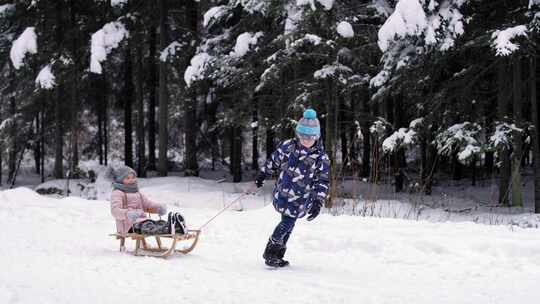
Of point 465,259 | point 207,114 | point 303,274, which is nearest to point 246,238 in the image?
point 303,274

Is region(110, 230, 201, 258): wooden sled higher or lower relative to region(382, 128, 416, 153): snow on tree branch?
lower

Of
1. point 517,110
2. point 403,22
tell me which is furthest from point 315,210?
point 517,110

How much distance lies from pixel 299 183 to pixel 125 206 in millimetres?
2319

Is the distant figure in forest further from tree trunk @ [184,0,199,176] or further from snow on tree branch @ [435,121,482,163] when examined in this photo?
tree trunk @ [184,0,199,176]

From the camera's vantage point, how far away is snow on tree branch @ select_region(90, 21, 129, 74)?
1614 cm

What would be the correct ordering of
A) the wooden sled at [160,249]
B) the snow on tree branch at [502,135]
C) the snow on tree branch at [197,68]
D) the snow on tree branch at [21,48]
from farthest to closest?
the snow on tree branch at [21,48] → the snow on tree branch at [197,68] → the snow on tree branch at [502,135] → the wooden sled at [160,249]

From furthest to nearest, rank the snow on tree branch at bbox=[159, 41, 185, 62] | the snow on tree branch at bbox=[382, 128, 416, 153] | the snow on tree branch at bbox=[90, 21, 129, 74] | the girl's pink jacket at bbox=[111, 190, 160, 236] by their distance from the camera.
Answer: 1. the snow on tree branch at bbox=[159, 41, 185, 62]
2. the snow on tree branch at bbox=[90, 21, 129, 74]
3. the snow on tree branch at bbox=[382, 128, 416, 153]
4. the girl's pink jacket at bbox=[111, 190, 160, 236]


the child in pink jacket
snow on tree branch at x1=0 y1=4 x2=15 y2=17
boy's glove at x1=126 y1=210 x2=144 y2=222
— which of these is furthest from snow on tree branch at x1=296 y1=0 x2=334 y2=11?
snow on tree branch at x1=0 y1=4 x2=15 y2=17

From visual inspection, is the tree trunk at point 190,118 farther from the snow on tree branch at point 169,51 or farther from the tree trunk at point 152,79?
the tree trunk at point 152,79

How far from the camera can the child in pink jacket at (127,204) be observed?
617cm

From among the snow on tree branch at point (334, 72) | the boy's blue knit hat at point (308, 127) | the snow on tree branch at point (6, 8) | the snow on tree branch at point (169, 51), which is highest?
the snow on tree branch at point (6, 8)

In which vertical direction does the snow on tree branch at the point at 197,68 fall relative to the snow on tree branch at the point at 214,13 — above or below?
below

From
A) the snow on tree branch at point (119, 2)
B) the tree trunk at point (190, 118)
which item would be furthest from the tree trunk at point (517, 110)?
the snow on tree branch at point (119, 2)

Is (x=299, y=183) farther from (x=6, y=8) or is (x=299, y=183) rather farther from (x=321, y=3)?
(x=6, y=8)
